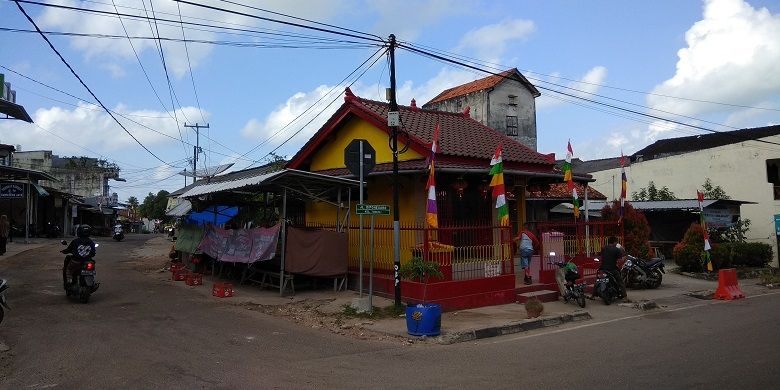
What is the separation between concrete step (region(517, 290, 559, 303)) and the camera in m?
12.8

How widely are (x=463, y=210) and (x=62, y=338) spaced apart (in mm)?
9944

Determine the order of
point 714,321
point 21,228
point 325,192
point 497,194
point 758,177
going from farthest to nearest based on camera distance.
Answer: point 21,228
point 758,177
point 325,192
point 497,194
point 714,321

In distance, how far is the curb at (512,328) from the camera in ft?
30.2

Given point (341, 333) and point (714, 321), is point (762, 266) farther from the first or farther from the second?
point (341, 333)

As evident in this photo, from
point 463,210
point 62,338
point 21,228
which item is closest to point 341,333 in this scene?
point 62,338

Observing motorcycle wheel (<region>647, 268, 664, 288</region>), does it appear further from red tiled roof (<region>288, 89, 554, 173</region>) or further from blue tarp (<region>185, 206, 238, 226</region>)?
blue tarp (<region>185, 206, 238, 226</region>)

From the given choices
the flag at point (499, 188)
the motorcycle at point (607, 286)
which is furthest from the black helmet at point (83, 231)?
the motorcycle at point (607, 286)

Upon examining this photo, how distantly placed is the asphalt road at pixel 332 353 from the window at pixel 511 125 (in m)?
23.3

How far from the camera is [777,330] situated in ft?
30.6

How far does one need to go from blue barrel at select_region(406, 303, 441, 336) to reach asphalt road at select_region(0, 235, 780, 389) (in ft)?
1.62

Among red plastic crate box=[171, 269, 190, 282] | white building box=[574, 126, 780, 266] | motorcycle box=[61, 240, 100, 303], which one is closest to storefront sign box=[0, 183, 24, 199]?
red plastic crate box=[171, 269, 190, 282]

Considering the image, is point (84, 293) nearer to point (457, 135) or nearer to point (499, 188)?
point (499, 188)

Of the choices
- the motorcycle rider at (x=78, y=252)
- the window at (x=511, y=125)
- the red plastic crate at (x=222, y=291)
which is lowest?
the red plastic crate at (x=222, y=291)

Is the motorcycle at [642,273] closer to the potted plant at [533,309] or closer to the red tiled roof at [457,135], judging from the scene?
the red tiled roof at [457,135]
